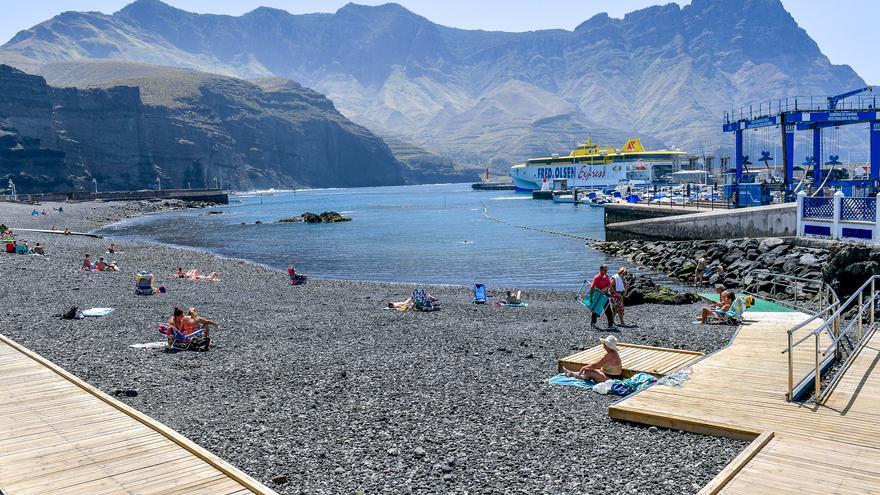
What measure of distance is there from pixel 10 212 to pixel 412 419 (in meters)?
100

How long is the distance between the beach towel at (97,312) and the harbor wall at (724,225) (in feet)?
105

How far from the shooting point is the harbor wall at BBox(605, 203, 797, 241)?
36.8 m

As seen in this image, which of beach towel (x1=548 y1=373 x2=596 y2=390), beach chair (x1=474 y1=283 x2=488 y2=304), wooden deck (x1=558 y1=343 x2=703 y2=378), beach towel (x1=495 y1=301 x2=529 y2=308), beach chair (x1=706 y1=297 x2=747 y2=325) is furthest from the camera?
beach chair (x1=474 y1=283 x2=488 y2=304)

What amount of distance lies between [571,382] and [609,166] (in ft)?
527

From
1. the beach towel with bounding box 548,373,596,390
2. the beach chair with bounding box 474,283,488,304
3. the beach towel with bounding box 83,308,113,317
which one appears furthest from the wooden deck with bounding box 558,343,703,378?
the beach towel with bounding box 83,308,113,317

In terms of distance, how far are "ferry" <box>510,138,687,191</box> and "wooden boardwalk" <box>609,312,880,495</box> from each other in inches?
5914

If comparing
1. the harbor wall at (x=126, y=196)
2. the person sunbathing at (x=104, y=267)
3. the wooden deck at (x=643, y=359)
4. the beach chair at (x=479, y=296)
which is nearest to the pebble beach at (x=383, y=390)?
the wooden deck at (x=643, y=359)

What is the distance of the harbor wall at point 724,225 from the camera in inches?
1447

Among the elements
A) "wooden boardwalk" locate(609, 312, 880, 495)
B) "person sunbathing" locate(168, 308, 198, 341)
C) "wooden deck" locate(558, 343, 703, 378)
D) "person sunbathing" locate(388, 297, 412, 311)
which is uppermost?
"person sunbathing" locate(168, 308, 198, 341)

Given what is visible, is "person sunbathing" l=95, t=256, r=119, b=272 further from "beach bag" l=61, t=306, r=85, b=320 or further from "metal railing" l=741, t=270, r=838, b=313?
"metal railing" l=741, t=270, r=838, b=313

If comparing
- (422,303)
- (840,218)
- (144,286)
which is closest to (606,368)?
(422,303)

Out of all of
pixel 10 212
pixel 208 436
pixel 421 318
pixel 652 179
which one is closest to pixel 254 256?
pixel 421 318

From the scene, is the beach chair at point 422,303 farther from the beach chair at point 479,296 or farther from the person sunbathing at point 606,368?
the person sunbathing at point 606,368

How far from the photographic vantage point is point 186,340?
16016mm
